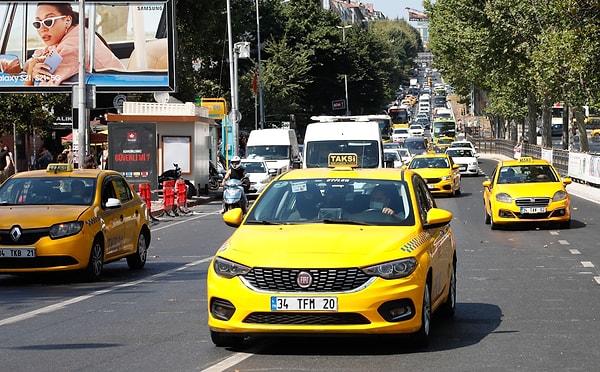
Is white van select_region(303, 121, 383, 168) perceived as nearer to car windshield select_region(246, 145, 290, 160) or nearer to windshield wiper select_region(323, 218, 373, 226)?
car windshield select_region(246, 145, 290, 160)

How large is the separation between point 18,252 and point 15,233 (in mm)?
264

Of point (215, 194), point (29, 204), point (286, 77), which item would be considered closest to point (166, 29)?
point (215, 194)

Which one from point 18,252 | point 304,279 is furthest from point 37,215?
point 304,279

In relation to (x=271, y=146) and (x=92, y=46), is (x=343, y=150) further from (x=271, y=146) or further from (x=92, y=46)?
(x=271, y=146)

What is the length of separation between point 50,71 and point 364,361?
3358 centimetres

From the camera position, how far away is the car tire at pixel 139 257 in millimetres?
17469

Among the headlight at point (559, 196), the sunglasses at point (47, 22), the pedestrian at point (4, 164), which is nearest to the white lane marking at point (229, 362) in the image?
Answer: the headlight at point (559, 196)

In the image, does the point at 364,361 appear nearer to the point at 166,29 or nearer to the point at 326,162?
the point at 326,162

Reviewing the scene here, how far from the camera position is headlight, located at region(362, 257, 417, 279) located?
353 inches

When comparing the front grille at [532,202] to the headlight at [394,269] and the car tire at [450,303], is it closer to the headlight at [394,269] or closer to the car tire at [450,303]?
the car tire at [450,303]

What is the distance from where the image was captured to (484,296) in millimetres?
13273

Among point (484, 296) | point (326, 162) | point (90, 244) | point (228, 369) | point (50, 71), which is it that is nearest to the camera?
point (228, 369)

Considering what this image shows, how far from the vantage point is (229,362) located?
8945 mm

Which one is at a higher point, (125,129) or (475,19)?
(475,19)
